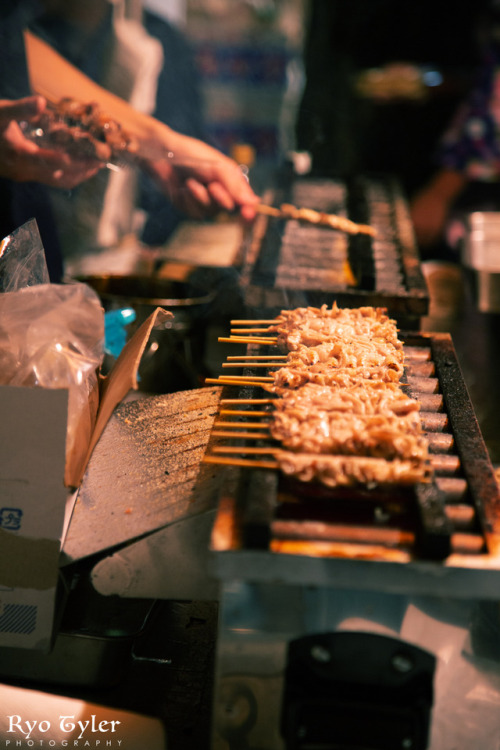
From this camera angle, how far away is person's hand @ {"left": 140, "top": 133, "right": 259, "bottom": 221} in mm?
3549

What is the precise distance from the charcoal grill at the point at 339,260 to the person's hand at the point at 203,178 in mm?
239

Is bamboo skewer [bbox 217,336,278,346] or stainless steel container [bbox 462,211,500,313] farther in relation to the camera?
stainless steel container [bbox 462,211,500,313]

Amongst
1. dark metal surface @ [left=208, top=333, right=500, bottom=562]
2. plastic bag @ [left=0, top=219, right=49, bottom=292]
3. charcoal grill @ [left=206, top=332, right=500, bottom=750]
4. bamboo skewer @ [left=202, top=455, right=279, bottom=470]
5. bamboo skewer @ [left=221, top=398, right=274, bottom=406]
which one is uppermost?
plastic bag @ [left=0, top=219, right=49, bottom=292]

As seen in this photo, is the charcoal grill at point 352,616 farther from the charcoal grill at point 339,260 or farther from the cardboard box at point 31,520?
the charcoal grill at point 339,260

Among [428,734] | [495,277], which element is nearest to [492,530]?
[428,734]

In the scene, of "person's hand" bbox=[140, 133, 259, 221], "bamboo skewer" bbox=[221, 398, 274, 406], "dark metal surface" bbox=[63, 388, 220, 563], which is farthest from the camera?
"person's hand" bbox=[140, 133, 259, 221]

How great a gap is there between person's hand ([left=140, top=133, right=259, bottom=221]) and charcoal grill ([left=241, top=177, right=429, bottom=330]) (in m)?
0.24

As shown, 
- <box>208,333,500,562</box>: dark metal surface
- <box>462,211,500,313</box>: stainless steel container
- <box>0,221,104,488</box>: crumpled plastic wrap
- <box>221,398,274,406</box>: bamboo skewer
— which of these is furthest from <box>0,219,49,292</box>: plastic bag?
<box>462,211,500,313</box>: stainless steel container

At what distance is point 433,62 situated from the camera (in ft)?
31.8

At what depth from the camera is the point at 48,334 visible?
236cm

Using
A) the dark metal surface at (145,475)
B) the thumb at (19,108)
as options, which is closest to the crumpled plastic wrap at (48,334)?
the dark metal surface at (145,475)

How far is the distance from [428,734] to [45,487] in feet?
4.37

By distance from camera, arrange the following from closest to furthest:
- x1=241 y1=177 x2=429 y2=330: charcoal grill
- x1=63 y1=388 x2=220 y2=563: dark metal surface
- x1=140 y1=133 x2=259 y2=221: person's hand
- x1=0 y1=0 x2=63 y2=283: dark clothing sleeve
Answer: x1=63 y1=388 x2=220 y2=563: dark metal surface < x1=241 y1=177 x2=429 y2=330: charcoal grill < x1=0 y1=0 x2=63 y2=283: dark clothing sleeve < x1=140 y1=133 x2=259 y2=221: person's hand

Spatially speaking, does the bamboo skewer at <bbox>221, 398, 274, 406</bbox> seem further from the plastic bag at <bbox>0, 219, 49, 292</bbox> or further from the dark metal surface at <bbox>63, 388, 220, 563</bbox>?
the plastic bag at <bbox>0, 219, 49, 292</bbox>
